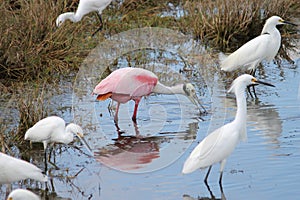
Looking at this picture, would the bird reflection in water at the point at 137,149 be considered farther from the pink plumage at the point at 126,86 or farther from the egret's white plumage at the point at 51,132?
the egret's white plumage at the point at 51,132

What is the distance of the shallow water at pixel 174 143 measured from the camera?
6410 mm

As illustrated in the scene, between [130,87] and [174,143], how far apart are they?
1100mm

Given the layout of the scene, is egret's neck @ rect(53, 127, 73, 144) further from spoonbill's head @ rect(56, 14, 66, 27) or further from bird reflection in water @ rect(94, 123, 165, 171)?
spoonbill's head @ rect(56, 14, 66, 27)

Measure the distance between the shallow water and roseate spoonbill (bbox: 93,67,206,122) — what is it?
0.96 ft

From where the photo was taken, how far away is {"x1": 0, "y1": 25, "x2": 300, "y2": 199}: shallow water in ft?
21.0

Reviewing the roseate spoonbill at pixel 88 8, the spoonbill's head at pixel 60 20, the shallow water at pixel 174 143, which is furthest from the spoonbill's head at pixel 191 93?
the roseate spoonbill at pixel 88 8

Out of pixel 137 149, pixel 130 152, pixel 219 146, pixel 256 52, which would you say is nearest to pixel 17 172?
pixel 219 146

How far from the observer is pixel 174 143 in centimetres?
792

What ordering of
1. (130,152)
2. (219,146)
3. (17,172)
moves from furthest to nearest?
(130,152) < (219,146) < (17,172)

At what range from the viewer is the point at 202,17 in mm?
12258

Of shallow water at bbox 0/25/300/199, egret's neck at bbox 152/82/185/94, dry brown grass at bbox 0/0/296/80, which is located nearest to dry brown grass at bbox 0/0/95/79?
dry brown grass at bbox 0/0/296/80

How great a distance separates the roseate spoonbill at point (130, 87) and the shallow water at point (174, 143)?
29 centimetres

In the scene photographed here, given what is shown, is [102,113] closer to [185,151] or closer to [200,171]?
[185,151]

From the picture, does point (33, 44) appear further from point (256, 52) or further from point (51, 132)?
point (51, 132)
